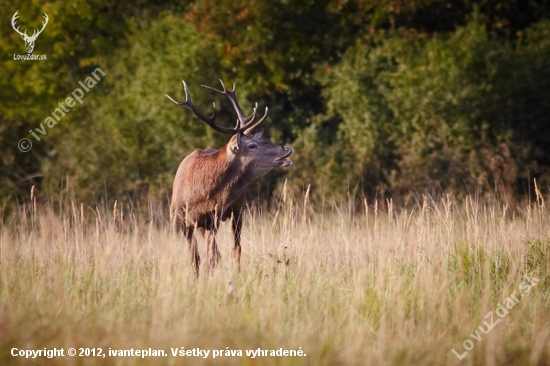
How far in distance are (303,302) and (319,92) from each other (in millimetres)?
11485

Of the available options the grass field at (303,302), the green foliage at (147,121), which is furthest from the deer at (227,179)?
the green foliage at (147,121)

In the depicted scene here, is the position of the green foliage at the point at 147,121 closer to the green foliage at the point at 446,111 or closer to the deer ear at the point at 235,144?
the green foliage at the point at 446,111

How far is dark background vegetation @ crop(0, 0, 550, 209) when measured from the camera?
14.8 metres

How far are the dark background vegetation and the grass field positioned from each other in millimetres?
6248

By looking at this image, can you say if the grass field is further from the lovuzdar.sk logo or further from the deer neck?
the lovuzdar.sk logo

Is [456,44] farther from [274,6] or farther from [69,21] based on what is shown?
[69,21]

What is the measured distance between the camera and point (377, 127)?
50.2 feet

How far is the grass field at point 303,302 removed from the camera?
5363 millimetres

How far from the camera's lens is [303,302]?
21.6 ft

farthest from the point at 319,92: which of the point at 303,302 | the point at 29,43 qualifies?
the point at 303,302

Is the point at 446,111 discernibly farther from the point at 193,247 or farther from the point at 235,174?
the point at 193,247

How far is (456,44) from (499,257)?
809 centimetres

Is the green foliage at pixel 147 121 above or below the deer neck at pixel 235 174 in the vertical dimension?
above

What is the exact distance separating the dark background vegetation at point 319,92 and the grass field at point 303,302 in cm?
625
